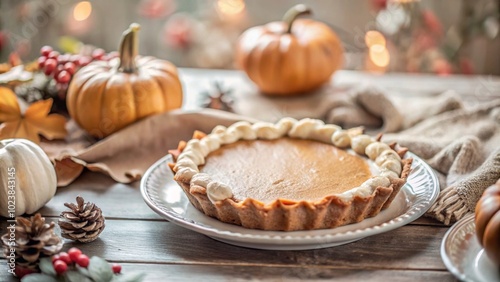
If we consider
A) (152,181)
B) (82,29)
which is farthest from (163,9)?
(152,181)

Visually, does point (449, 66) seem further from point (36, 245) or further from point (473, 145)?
point (36, 245)

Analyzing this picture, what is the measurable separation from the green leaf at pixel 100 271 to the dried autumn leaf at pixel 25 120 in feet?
2.84

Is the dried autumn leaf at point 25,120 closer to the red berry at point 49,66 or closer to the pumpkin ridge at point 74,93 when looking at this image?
the pumpkin ridge at point 74,93

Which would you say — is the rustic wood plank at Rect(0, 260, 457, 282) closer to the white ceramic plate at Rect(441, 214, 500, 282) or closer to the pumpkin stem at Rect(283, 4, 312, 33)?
the white ceramic plate at Rect(441, 214, 500, 282)

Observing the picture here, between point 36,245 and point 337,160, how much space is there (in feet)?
2.73

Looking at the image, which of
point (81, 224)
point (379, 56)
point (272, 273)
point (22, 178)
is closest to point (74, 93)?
point (22, 178)

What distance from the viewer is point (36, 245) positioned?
1431 millimetres

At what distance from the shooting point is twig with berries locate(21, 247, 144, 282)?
136 centimetres

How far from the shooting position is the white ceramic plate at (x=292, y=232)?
1.46m

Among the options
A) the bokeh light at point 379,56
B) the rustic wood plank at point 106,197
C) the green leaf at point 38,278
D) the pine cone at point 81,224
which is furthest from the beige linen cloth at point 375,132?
the bokeh light at point 379,56

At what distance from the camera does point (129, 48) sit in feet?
7.25

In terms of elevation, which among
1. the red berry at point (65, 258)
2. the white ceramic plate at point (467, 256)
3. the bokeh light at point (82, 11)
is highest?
the white ceramic plate at point (467, 256)

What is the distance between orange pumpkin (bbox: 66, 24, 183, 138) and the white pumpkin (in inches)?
18.2

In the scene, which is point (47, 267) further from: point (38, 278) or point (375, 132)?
point (375, 132)
